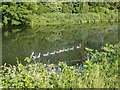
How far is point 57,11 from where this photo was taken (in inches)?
941

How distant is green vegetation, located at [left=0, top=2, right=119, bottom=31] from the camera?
66.2 feet

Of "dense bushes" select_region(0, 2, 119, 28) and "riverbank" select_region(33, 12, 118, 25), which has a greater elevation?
"dense bushes" select_region(0, 2, 119, 28)

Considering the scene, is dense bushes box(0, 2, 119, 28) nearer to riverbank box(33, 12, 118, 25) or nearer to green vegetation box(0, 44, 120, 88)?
riverbank box(33, 12, 118, 25)

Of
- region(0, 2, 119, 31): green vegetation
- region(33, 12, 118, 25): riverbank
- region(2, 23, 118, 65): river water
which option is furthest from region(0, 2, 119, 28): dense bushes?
region(2, 23, 118, 65): river water

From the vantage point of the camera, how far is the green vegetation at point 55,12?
2017 centimetres

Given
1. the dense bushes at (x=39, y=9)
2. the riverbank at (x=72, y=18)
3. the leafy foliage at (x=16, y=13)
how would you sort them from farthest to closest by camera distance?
1. the riverbank at (x=72, y=18)
2. the dense bushes at (x=39, y=9)
3. the leafy foliage at (x=16, y=13)

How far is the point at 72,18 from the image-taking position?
77.9ft

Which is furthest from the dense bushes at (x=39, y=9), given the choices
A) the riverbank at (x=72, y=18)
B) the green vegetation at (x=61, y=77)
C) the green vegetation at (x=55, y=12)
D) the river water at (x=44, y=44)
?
the green vegetation at (x=61, y=77)

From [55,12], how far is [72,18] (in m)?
1.62

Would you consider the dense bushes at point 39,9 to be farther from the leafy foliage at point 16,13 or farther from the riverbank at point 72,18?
the riverbank at point 72,18

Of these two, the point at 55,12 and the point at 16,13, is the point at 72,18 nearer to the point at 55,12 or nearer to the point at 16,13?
the point at 55,12

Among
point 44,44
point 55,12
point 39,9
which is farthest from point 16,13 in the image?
point 44,44

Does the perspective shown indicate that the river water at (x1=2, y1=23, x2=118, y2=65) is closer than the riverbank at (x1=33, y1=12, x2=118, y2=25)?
Yes

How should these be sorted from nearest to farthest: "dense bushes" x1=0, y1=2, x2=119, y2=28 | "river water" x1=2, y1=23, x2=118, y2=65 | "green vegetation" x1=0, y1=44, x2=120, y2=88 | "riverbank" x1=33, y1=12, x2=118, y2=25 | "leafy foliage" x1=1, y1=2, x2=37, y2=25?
"green vegetation" x1=0, y1=44, x2=120, y2=88 < "river water" x1=2, y1=23, x2=118, y2=65 < "leafy foliage" x1=1, y1=2, x2=37, y2=25 < "dense bushes" x1=0, y1=2, x2=119, y2=28 < "riverbank" x1=33, y1=12, x2=118, y2=25
